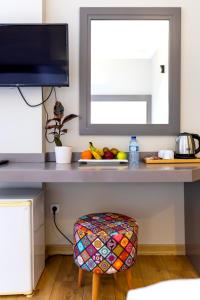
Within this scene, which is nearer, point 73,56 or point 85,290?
point 85,290

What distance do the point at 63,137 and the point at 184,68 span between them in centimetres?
113

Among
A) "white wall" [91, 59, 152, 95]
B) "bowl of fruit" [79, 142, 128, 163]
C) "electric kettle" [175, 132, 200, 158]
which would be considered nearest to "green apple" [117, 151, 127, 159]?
"bowl of fruit" [79, 142, 128, 163]

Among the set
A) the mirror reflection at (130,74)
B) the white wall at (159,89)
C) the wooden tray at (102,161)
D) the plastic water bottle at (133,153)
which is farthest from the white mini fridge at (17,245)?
the white wall at (159,89)

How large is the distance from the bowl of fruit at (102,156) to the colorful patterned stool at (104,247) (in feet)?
1.69

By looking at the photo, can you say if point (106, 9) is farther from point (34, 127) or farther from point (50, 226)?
point (50, 226)

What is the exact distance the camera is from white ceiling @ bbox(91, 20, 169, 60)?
2.22 metres

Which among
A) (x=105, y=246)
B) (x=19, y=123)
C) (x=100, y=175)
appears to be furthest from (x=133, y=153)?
(x=19, y=123)

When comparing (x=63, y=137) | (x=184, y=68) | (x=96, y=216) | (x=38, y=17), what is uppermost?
(x=38, y=17)

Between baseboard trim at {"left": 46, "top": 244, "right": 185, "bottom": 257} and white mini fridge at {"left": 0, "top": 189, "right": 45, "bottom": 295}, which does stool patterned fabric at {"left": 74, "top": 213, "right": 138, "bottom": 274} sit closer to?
white mini fridge at {"left": 0, "top": 189, "right": 45, "bottom": 295}

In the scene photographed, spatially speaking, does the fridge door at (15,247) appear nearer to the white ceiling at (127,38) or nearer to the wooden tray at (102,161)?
the wooden tray at (102,161)

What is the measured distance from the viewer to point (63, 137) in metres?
2.25

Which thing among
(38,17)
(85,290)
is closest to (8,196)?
(85,290)

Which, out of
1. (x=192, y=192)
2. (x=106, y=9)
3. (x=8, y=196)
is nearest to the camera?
(x=8, y=196)

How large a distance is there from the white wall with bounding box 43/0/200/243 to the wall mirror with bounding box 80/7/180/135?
70 mm
